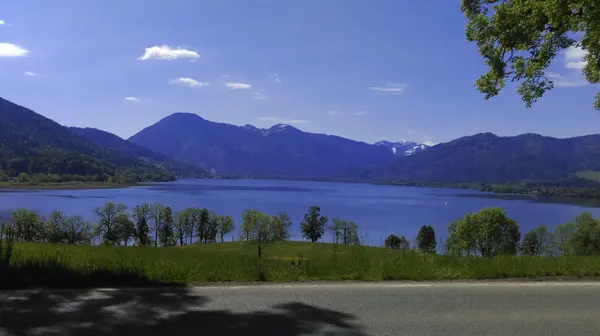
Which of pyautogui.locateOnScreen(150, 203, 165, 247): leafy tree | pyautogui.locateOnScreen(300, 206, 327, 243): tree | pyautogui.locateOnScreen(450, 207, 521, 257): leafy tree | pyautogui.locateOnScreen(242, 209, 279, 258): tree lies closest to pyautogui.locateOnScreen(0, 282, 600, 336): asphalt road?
pyautogui.locateOnScreen(242, 209, 279, 258): tree

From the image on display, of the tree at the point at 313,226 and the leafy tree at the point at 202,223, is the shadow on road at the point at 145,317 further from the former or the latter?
the leafy tree at the point at 202,223

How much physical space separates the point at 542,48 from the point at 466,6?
2.68m

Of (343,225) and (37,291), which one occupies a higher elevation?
(37,291)

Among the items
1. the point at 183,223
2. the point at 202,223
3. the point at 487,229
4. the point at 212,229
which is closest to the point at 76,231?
the point at 183,223

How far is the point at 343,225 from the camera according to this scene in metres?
98.4

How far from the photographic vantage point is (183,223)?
10312cm

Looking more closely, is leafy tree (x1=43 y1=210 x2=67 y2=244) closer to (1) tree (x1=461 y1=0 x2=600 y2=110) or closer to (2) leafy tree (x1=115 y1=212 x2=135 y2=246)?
(2) leafy tree (x1=115 y1=212 x2=135 y2=246)

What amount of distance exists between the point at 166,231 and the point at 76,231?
1953 cm

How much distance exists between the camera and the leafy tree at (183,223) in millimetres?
102688

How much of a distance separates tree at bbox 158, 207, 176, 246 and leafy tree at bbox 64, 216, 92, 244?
15.9 m

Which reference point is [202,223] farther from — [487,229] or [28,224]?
[487,229]

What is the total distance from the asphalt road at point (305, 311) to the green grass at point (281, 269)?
0.73m

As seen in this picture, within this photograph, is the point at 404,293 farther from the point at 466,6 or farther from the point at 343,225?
the point at 343,225

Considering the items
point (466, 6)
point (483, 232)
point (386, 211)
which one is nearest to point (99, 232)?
point (483, 232)
